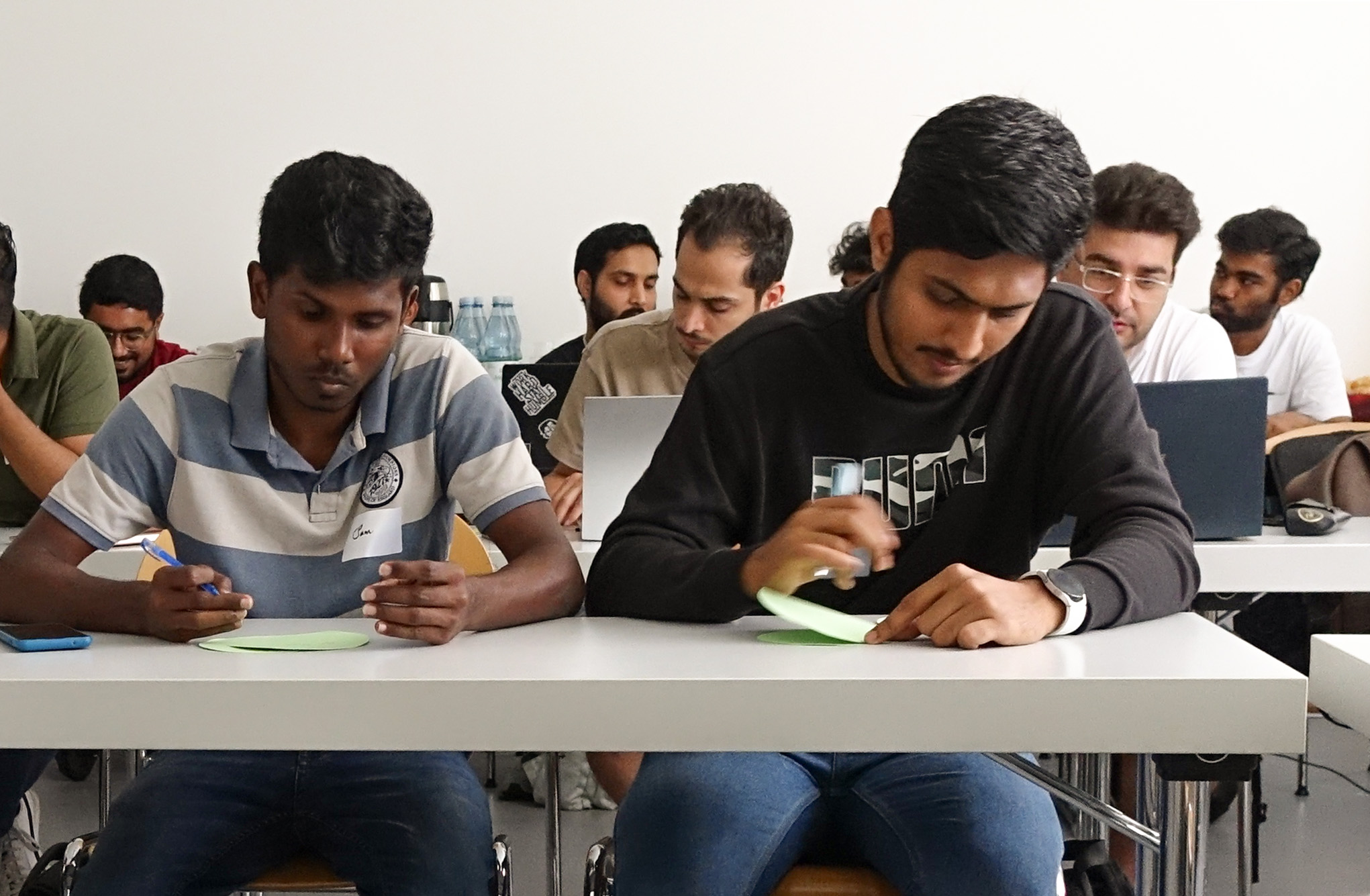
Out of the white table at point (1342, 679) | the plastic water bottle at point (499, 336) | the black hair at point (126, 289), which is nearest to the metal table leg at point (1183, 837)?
the white table at point (1342, 679)

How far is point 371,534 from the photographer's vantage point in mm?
1617

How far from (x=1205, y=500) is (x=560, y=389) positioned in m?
1.46

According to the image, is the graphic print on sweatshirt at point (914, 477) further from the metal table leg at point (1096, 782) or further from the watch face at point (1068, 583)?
the metal table leg at point (1096, 782)

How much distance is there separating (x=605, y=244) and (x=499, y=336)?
1.69ft

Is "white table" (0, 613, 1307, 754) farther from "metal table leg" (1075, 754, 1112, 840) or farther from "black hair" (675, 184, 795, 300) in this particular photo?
"black hair" (675, 184, 795, 300)

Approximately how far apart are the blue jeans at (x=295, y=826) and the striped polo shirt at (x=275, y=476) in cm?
25

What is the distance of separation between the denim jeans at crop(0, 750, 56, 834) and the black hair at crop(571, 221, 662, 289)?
294 centimetres

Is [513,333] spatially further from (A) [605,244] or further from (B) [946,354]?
(B) [946,354]

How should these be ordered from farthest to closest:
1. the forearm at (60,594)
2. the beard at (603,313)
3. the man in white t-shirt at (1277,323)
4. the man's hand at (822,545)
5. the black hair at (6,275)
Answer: the beard at (603,313), the man in white t-shirt at (1277,323), the black hair at (6,275), the forearm at (60,594), the man's hand at (822,545)

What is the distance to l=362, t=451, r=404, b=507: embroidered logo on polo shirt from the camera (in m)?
1.64

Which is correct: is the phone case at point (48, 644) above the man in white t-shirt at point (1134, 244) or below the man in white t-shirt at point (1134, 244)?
below

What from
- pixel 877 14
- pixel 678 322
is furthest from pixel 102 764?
pixel 877 14

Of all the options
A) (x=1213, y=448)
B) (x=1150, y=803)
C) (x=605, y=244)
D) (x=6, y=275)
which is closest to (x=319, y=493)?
(x=1150, y=803)

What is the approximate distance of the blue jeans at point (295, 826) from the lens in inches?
53.3
